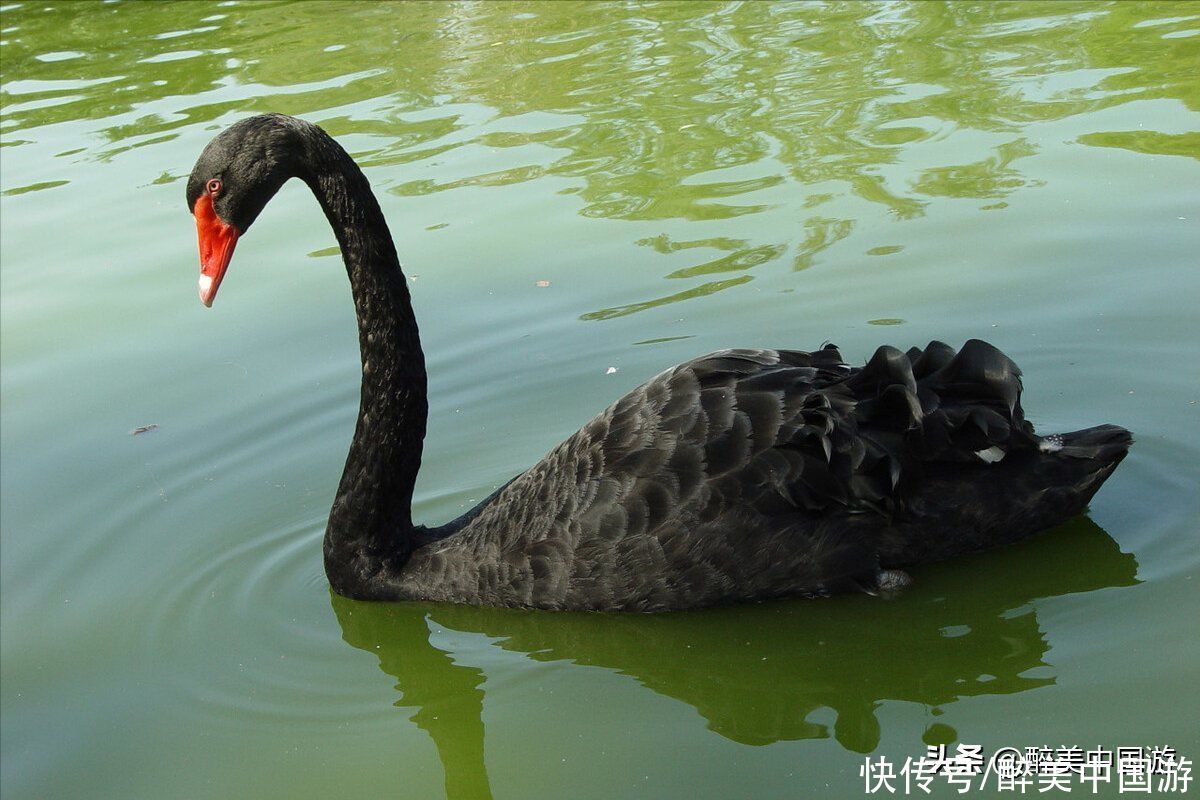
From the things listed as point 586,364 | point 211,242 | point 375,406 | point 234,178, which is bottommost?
point 586,364

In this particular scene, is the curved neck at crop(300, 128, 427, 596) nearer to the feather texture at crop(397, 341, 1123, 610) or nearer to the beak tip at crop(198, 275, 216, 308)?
the beak tip at crop(198, 275, 216, 308)

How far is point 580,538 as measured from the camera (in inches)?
172

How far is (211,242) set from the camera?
15.0 ft

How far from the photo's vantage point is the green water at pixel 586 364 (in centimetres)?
396

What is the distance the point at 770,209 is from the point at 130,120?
6.27 metres

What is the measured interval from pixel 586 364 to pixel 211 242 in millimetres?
1993

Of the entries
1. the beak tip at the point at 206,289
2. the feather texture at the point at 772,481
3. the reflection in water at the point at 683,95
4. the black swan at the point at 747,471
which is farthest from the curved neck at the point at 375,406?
the reflection in water at the point at 683,95

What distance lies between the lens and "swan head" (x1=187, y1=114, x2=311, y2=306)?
4.46 meters

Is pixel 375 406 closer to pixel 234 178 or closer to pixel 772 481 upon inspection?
pixel 234 178

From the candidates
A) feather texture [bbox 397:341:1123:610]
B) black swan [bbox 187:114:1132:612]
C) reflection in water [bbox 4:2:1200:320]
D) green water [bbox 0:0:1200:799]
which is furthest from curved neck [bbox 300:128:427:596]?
reflection in water [bbox 4:2:1200:320]

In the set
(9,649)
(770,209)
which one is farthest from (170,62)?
(9,649)

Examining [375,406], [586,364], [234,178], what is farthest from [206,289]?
[586,364]

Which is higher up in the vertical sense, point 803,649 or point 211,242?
point 211,242

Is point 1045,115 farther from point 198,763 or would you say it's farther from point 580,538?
point 198,763
